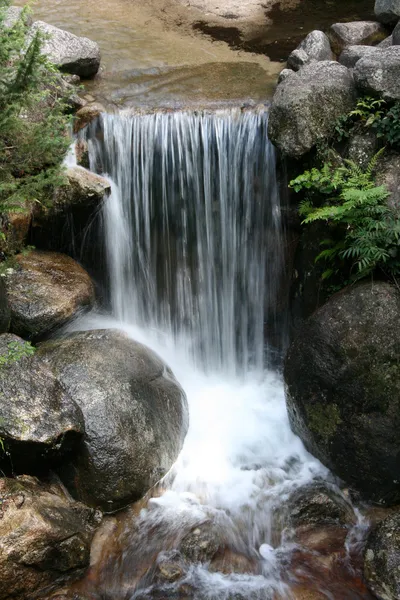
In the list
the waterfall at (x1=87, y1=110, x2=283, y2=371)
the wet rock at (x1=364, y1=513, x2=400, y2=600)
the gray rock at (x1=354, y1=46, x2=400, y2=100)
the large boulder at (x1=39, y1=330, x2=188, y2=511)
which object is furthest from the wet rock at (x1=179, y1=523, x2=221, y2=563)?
the gray rock at (x1=354, y1=46, x2=400, y2=100)

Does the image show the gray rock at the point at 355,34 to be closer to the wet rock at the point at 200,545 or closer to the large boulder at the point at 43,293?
the large boulder at the point at 43,293

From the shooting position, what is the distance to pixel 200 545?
17.4ft

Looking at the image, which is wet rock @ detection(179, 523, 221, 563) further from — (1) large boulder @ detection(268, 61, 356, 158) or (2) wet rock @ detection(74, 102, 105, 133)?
(2) wet rock @ detection(74, 102, 105, 133)

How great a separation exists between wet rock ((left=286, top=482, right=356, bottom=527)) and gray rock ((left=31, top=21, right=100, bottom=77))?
683cm

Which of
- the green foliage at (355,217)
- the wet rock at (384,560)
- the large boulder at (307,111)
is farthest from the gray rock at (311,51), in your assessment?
the wet rock at (384,560)

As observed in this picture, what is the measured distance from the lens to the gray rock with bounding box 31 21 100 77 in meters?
8.39

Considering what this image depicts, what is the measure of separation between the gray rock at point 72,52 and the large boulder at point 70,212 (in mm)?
2446

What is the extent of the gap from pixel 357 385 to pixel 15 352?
3.39 metres

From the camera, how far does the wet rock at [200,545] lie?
5242 millimetres

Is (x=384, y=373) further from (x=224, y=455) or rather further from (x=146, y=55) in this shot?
(x=146, y=55)

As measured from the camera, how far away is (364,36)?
30.4ft

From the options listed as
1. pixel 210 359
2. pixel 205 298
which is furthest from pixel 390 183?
pixel 210 359

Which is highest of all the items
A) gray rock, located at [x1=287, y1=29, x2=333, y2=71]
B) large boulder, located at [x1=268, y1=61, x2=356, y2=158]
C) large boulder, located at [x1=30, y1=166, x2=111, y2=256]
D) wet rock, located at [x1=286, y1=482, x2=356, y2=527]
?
gray rock, located at [x1=287, y1=29, x2=333, y2=71]

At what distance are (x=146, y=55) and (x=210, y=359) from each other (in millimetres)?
5407
